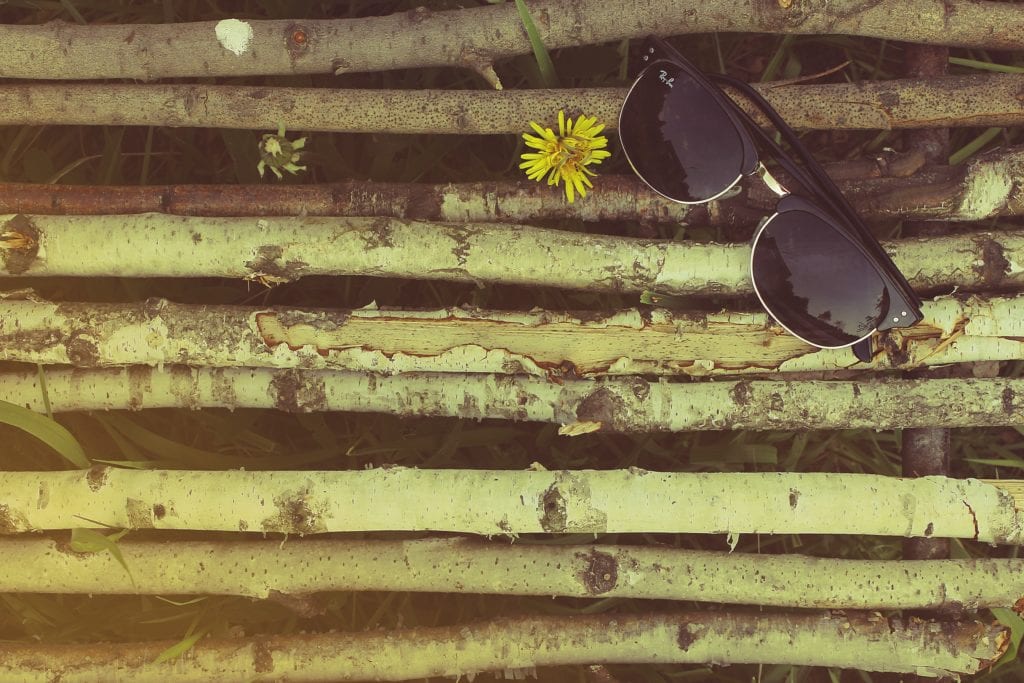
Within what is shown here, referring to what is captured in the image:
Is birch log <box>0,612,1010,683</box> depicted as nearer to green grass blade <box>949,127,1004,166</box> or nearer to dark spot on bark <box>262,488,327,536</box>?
dark spot on bark <box>262,488,327,536</box>

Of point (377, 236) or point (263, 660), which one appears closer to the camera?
point (377, 236)

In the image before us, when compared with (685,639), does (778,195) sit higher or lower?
higher

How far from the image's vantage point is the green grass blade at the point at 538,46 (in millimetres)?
1342

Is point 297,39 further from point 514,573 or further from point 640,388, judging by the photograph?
point 514,573

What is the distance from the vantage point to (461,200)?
139 cm

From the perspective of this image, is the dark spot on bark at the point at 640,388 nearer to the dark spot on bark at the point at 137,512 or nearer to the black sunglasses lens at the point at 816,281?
the black sunglasses lens at the point at 816,281

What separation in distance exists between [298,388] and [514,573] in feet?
1.84

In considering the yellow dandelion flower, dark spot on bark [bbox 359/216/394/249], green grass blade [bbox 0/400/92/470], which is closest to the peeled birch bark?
green grass blade [bbox 0/400/92/470]

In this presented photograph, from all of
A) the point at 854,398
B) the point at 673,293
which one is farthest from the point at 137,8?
the point at 854,398

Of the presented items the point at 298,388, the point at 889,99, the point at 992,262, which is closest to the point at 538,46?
the point at 889,99

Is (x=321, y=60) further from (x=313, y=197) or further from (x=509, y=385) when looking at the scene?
(x=509, y=385)

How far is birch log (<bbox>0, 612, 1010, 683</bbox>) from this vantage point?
1.40 metres

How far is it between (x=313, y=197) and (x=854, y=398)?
1118 millimetres

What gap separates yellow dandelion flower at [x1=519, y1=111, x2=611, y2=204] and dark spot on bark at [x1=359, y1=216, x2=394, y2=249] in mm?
284
